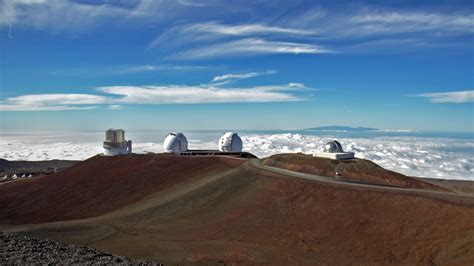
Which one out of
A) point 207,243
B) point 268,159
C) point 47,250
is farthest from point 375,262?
point 268,159

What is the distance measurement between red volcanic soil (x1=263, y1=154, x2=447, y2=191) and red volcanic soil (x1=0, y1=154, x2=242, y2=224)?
246 inches

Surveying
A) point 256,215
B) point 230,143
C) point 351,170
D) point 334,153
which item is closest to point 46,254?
point 256,215

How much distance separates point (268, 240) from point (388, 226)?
7.99 metres

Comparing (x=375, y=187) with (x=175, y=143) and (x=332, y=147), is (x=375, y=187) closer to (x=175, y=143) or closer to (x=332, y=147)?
(x=332, y=147)

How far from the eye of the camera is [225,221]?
2886 centimetres

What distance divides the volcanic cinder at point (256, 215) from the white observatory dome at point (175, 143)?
455 inches

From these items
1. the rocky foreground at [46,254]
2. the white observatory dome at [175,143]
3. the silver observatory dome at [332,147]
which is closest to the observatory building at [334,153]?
the silver observatory dome at [332,147]

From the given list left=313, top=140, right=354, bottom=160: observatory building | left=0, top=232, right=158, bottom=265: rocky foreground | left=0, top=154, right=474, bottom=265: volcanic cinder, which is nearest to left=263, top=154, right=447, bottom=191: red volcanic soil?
left=0, top=154, right=474, bottom=265: volcanic cinder

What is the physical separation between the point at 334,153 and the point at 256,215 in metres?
15.0

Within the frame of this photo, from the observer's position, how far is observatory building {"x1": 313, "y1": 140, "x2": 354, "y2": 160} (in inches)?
1596

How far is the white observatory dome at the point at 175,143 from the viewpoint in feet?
181

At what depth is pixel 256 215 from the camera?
29.2m

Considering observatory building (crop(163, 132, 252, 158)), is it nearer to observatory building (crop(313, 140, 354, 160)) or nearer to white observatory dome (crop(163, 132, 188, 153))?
white observatory dome (crop(163, 132, 188, 153))

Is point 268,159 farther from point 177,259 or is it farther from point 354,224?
point 177,259
